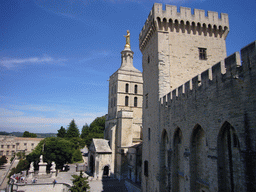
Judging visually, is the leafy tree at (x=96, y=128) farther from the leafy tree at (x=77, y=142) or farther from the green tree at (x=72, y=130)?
the green tree at (x=72, y=130)

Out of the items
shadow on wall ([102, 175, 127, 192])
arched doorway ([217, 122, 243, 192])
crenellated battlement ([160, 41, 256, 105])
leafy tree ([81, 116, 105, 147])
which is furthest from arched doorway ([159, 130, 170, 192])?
leafy tree ([81, 116, 105, 147])

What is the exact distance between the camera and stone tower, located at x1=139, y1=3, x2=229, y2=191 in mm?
16000

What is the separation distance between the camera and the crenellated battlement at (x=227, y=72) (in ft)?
23.3

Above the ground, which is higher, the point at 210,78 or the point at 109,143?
the point at 210,78

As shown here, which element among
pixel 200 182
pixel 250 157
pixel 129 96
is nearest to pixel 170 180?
pixel 200 182

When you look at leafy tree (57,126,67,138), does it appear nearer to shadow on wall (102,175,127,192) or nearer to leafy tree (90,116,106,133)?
leafy tree (90,116,106,133)

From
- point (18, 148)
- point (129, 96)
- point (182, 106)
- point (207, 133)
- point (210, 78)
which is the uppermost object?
point (129, 96)

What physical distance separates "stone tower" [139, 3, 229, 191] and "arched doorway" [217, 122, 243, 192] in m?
7.25

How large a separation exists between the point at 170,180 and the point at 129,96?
972 inches

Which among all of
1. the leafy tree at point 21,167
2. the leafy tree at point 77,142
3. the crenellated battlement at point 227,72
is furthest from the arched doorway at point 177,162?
the leafy tree at point 77,142

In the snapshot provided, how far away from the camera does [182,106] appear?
39.2 ft

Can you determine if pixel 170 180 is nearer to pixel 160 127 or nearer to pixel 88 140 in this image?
pixel 160 127

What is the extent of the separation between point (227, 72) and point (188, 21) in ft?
32.8

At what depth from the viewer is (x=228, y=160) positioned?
27.0ft
